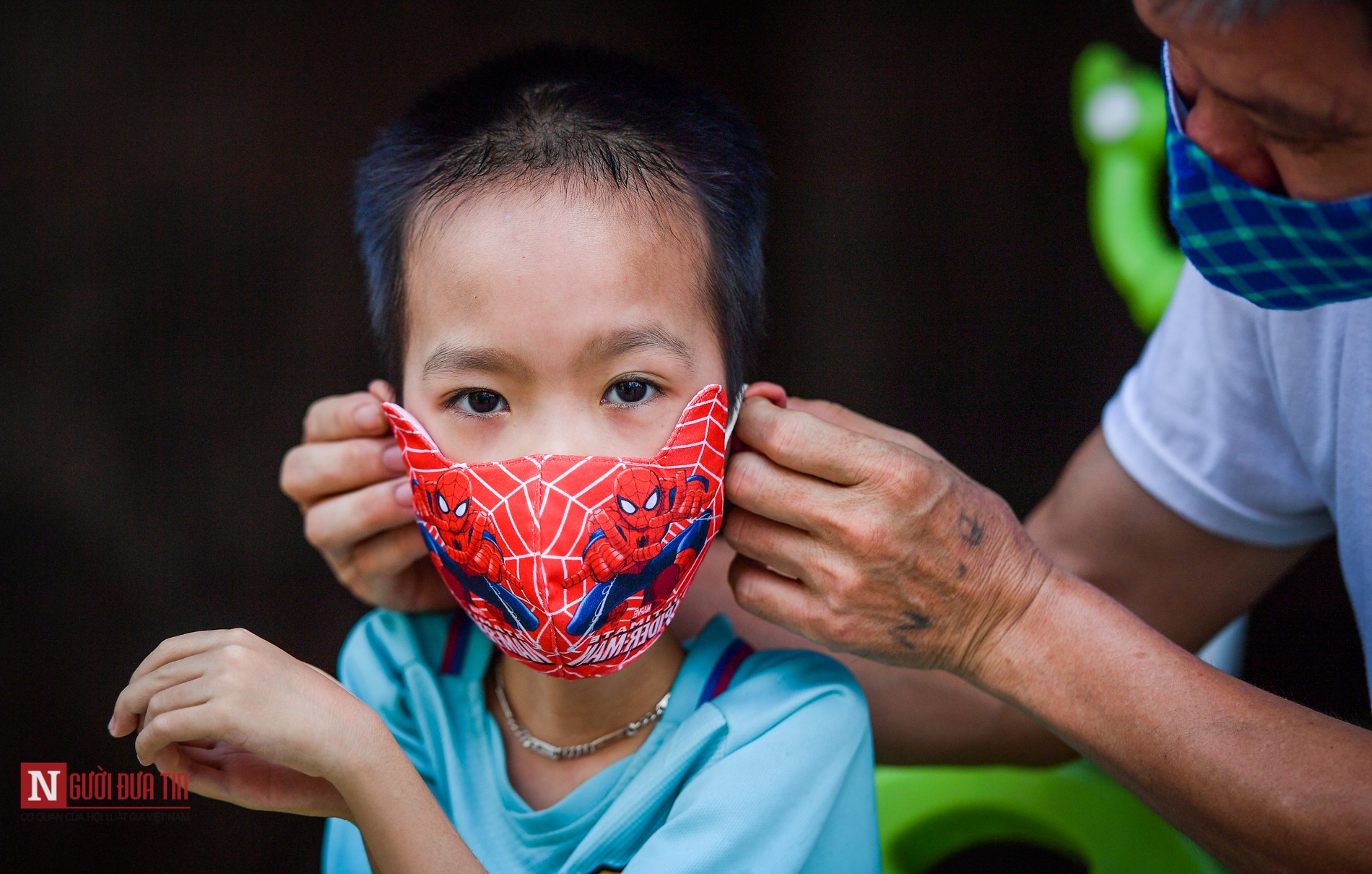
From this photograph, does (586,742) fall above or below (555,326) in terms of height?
below

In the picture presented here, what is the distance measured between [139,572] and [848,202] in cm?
218

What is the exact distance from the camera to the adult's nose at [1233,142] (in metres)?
1.23

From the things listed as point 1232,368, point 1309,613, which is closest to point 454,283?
point 1232,368

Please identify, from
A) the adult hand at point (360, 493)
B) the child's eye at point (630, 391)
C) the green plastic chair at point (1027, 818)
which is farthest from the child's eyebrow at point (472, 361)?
the green plastic chair at point (1027, 818)

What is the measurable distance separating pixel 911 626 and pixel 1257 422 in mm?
749

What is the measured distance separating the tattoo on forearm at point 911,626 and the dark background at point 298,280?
141 centimetres

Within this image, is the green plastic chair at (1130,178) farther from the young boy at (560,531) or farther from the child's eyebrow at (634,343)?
the child's eyebrow at (634,343)

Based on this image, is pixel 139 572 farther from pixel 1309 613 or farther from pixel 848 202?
pixel 1309 613

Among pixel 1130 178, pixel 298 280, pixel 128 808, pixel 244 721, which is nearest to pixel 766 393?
pixel 244 721

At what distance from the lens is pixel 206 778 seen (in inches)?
48.0

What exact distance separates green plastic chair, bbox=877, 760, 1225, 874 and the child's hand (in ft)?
3.92

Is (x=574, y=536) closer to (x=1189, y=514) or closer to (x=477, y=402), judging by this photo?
(x=477, y=402)

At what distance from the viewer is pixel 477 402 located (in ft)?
4.55

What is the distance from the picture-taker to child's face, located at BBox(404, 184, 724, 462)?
4.29 ft
